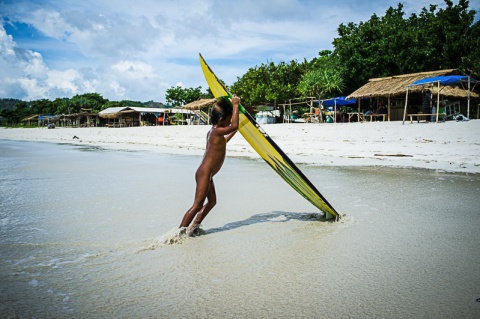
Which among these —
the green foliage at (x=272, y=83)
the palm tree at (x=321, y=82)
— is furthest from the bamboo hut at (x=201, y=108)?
the palm tree at (x=321, y=82)

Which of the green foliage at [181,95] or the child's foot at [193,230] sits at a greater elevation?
the green foliage at [181,95]

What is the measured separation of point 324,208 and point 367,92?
19783 mm

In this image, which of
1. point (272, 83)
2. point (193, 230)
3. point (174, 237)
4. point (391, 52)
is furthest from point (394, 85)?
point (174, 237)

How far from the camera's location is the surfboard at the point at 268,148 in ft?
10.2

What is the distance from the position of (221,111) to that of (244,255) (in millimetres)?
1187

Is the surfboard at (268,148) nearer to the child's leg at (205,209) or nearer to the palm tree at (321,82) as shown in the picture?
the child's leg at (205,209)

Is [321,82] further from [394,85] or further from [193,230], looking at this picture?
[193,230]

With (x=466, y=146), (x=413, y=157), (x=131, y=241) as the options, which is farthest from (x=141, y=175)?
(x=466, y=146)

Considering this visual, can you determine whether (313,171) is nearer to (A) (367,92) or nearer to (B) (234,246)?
(B) (234,246)

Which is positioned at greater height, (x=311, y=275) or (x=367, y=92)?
(x=367, y=92)

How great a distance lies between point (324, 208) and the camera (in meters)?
3.54

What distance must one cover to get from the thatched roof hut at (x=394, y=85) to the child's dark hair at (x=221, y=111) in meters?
18.5

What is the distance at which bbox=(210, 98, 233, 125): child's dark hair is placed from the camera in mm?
2971

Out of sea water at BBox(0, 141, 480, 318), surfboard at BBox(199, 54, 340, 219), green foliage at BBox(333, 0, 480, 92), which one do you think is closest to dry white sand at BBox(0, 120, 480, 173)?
sea water at BBox(0, 141, 480, 318)
